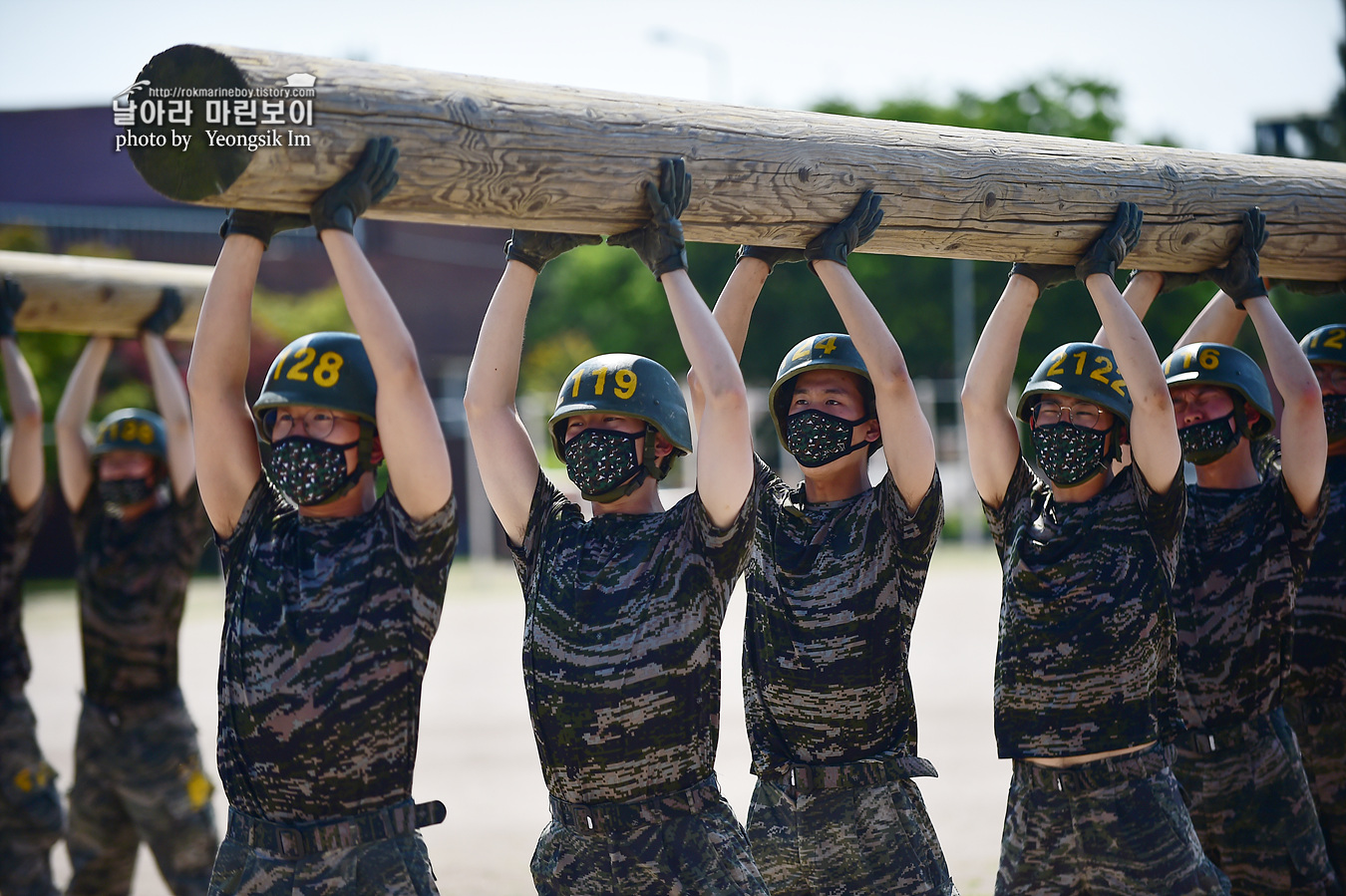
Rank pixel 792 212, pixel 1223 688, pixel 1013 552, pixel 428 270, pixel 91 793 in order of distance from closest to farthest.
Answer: pixel 792 212, pixel 1013 552, pixel 1223 688, pixel 91 793, pixel 428 270

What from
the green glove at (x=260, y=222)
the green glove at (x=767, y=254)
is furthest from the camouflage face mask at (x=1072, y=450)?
the green glove at (x=260, y=222)

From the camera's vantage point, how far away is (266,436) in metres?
4.20

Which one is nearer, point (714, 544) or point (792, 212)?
point (714, 544)

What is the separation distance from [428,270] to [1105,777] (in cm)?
3213

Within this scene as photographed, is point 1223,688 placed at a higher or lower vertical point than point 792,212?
lower

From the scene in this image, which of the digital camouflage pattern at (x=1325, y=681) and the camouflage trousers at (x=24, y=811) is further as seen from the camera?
the camouflage trousers at (x=24, y=811)

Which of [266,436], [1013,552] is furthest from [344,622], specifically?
[1013,552]

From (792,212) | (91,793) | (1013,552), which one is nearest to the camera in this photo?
(792,212)

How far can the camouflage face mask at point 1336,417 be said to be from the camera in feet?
18.8

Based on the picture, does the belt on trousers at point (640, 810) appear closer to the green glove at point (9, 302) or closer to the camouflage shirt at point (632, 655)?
the camouflage shirt at point (632, 655)

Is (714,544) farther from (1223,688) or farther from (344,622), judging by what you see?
(1223,688)

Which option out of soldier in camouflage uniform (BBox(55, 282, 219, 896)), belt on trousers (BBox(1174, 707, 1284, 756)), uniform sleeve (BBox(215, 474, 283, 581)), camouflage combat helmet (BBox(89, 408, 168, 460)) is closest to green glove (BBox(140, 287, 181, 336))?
soldier in camouflage uniform (BBox(55, 282, 219, 896))

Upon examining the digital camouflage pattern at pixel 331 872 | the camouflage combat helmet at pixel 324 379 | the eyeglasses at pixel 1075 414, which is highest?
the camouflage combat helmet at pixel 324 379

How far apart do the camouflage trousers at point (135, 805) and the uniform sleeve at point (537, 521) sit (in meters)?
2.83
